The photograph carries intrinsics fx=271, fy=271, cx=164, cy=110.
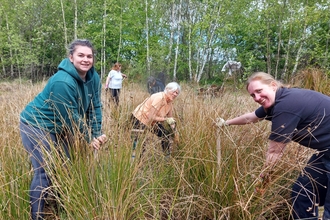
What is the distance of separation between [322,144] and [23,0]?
19853 millimetres

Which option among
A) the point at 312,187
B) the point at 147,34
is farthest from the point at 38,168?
the point at 147,34

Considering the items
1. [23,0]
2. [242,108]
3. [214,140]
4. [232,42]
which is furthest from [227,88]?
[23,0]

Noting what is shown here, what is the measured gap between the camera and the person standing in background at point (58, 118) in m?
1.89

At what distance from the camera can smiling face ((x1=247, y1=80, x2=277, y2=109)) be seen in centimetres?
198

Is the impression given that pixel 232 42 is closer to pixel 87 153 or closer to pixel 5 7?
pixel 5 7

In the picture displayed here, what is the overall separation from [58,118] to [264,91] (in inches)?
60.1

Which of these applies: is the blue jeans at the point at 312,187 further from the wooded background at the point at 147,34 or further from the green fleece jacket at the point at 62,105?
the wooded background at the point at 147,34

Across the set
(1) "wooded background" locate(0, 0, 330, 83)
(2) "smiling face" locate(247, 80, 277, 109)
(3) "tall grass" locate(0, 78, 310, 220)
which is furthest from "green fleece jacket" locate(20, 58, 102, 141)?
(1) "wooded background" locate(0, 0, 330, 83)

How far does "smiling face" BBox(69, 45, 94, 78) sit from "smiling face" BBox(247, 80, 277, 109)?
1.28m

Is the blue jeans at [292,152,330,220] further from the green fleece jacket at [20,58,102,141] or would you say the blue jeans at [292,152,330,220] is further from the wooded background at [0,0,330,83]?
the wooded background at [0,0,330,83]

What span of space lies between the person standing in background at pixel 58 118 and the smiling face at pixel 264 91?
1.18 m

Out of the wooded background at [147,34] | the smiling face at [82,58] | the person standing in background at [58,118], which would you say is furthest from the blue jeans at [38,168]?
the wooded background at [147,34]

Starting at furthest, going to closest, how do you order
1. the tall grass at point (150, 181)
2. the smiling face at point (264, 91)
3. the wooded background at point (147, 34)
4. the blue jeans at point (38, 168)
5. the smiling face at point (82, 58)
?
the wooded background at point (147, 34)
the smiling face at point (82, 58)
the smiling face at point (264, 91)
the blue jeans at point (38, 168)
the tall grass at point (150, 181)

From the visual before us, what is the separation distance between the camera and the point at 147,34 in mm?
16906
